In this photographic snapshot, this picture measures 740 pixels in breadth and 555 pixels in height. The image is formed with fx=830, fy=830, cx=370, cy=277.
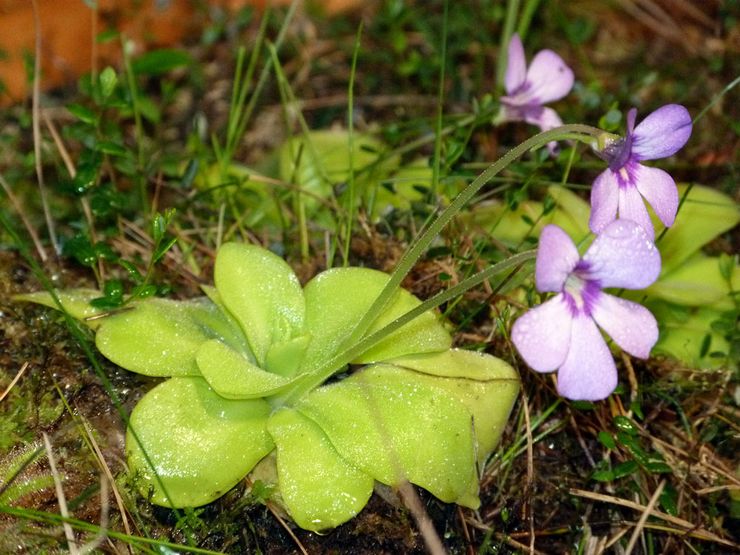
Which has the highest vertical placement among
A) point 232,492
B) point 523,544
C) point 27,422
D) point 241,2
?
point 241,2

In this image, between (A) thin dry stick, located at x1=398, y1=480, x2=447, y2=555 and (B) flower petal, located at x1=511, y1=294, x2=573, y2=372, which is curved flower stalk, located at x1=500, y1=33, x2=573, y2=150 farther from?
(A) thin dry stick, located at x1=398, y1=480, x2=447, y2=555

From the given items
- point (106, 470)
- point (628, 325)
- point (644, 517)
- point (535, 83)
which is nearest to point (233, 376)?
point (106, 470)

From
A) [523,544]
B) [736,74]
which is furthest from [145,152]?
[736,74]

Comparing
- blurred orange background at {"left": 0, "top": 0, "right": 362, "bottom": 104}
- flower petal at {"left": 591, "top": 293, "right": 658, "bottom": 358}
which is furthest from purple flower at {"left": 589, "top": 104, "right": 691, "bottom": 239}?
blurred orange background at {"left": 0, "top": 0, "right": 362, "bottom": 104}

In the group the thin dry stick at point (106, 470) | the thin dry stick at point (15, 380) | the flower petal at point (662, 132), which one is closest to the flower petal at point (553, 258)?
the flower petal at point (662, 132)

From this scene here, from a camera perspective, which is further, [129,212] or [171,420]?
[129,212]

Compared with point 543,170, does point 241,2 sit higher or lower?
higher

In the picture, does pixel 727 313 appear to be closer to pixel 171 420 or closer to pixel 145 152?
pixel 171 420

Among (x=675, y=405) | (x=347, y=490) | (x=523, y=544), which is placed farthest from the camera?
(x=675, y=405)
